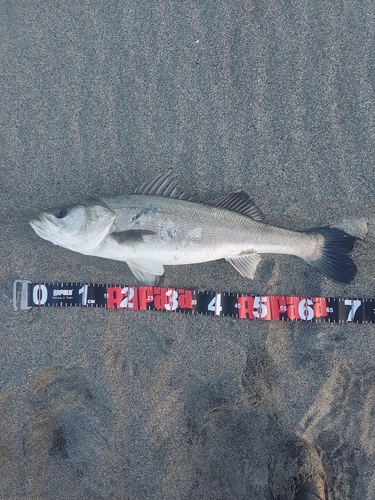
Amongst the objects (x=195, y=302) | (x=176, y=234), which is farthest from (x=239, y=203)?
(x=195, y=302)

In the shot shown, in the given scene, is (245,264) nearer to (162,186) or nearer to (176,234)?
(176,234)

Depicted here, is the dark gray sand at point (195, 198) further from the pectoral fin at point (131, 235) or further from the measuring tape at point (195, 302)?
the pectoral fin at point (131, 235)

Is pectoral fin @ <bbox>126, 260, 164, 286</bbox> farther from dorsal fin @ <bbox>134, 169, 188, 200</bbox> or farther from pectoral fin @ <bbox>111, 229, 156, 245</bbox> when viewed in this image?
dorsal fin @ <bbox>134, 169, 188, 200</bbox>

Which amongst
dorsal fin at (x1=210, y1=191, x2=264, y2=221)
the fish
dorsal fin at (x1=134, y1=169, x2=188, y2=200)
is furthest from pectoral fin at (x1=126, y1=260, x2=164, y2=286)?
dorsal fin at (x1=210, y1=191, x2=264, y2=221)

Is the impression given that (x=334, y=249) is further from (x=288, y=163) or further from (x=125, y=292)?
(x=125, y=292)

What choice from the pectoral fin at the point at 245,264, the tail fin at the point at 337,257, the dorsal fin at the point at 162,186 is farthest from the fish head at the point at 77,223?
the tail fin at the point at 337,257
